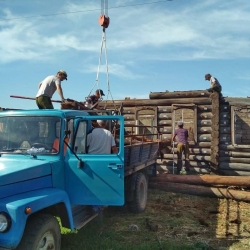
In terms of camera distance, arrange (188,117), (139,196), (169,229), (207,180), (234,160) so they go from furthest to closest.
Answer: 1. (188,117)
2. (234,160)
3. (207,180)
4. (139,196)
5. (169,229)

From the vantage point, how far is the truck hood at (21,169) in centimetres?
412

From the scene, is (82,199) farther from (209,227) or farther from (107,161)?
(209,227)

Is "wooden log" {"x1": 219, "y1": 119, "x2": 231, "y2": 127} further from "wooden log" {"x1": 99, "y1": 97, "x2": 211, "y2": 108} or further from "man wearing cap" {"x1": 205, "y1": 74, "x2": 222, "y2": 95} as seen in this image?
"man wearing cap" {"x1": 205, "y1": 74, "x2": 222, "y2": 95}

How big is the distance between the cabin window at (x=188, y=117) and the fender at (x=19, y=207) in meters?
10.5

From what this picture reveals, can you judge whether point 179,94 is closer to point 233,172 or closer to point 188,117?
point 188,117

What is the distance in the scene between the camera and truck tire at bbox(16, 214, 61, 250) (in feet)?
13.1

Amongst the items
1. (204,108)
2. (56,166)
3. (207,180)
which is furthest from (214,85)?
(56,166)

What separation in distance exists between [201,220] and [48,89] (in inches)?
189

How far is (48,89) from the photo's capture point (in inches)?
311

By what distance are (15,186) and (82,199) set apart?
1.30 m

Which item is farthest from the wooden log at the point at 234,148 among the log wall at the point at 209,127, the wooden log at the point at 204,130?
the wooden log at the point at 204,130

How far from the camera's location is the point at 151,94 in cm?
1529

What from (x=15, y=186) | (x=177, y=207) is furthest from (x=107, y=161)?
(x=177, y=207)

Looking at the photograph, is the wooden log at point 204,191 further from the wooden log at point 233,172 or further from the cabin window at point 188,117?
the cabin window at point 188,117
